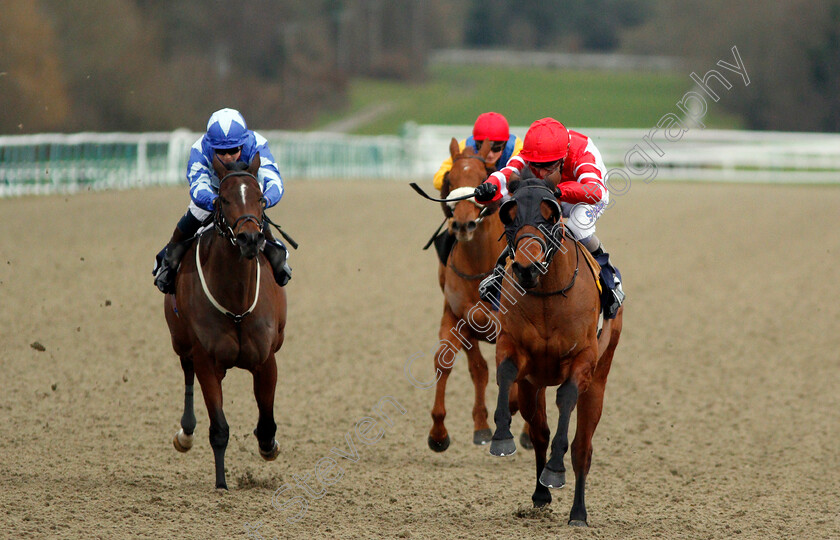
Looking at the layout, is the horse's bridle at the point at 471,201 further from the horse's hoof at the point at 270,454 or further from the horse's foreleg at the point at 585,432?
the horse's hoof at the point at 270,454

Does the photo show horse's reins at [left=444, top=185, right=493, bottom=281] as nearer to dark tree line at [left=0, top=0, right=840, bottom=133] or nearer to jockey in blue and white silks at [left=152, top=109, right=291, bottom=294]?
jockey in blue and white silks at [left=152, top=109, right=291, bottom=294]

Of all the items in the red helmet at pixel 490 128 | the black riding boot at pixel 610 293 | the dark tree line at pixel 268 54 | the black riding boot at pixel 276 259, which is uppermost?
the dark tree line at pixel 268 54

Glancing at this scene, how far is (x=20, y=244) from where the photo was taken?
12922mm

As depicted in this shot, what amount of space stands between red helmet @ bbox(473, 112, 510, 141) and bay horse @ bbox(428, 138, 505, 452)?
0.54 feet

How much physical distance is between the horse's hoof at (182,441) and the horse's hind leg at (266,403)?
0.48 metres

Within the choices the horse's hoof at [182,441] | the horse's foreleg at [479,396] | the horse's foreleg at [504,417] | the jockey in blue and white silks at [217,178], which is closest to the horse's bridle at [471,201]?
the horse's foreleg at [479,396]

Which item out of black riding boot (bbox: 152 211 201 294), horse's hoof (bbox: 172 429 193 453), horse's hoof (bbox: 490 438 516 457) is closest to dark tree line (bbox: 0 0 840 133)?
black riding boot (bbox: 152 211 201 294)

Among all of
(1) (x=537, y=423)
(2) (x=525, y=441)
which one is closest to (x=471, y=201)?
(1) (x=537, y=423)

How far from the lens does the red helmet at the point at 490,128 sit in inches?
265

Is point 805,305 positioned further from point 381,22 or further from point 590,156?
point 381,22

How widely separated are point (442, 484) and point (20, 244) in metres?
8.71

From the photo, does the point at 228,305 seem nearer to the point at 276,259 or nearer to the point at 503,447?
the point at 276,259

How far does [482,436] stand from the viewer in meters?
6.60

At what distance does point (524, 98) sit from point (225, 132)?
57437 millimetres
